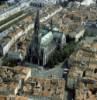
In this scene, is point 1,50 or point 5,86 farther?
point 1,50

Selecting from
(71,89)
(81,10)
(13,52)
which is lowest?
(71,89)

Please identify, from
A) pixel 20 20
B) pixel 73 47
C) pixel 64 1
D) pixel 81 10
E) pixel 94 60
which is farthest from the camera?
pixel 64 1

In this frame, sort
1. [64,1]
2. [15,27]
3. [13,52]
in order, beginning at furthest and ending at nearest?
1. [64,1]
2. [15,27]
3. [13,52]

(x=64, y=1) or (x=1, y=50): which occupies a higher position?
(x=64, y=1)

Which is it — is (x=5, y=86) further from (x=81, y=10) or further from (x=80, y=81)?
(x=81, y=10)

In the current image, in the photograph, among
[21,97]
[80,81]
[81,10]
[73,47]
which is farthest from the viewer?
[81,10]

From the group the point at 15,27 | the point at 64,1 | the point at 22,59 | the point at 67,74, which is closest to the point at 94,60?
the point at 67,74

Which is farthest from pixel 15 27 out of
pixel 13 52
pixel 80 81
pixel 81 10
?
pixel 80 81

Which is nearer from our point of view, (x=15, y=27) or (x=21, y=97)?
(x=21, y=97)

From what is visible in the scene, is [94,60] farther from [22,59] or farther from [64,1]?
[64,1]
